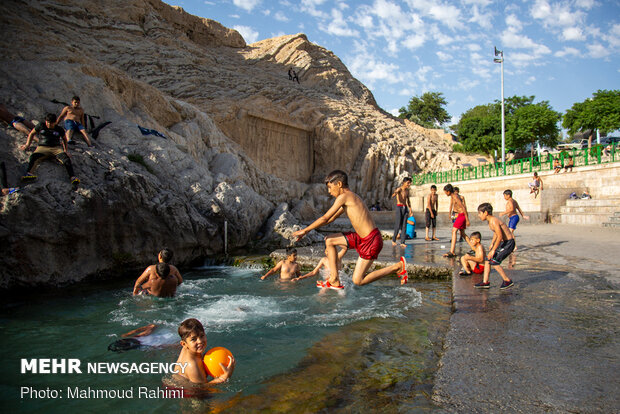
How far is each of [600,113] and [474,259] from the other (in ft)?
124

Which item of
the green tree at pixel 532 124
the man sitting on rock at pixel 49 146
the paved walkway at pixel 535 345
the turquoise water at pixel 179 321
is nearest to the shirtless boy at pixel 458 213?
the turquoise water at pixel 179 321

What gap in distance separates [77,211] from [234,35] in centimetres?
3933

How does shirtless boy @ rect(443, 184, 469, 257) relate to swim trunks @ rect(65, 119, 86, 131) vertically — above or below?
below

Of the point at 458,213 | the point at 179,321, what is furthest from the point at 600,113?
the point at 179,321

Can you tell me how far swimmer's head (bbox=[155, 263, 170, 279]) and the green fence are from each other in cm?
1928

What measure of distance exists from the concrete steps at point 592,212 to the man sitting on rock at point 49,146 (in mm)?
15903

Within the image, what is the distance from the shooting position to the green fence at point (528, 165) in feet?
59.5

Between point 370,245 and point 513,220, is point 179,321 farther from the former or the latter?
point 513,220

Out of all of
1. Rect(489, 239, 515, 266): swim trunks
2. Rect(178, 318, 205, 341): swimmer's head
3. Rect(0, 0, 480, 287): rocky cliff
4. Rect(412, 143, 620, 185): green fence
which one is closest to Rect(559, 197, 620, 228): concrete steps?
Rect(412, 143, 620, 185): green fence

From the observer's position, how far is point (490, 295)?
527 cm

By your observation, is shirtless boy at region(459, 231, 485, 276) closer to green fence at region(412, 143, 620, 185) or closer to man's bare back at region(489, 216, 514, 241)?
man's bare back at region(489, 216, 514, 241)

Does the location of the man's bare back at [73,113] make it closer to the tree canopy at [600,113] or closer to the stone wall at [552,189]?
the stone wall at [552,189]

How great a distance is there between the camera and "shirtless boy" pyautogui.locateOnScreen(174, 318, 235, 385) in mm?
3396

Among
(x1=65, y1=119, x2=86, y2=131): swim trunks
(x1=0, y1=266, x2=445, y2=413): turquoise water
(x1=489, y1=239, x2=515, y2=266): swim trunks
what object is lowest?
(x1=0, y1=266, x2=445, y2=413): turquoise water
